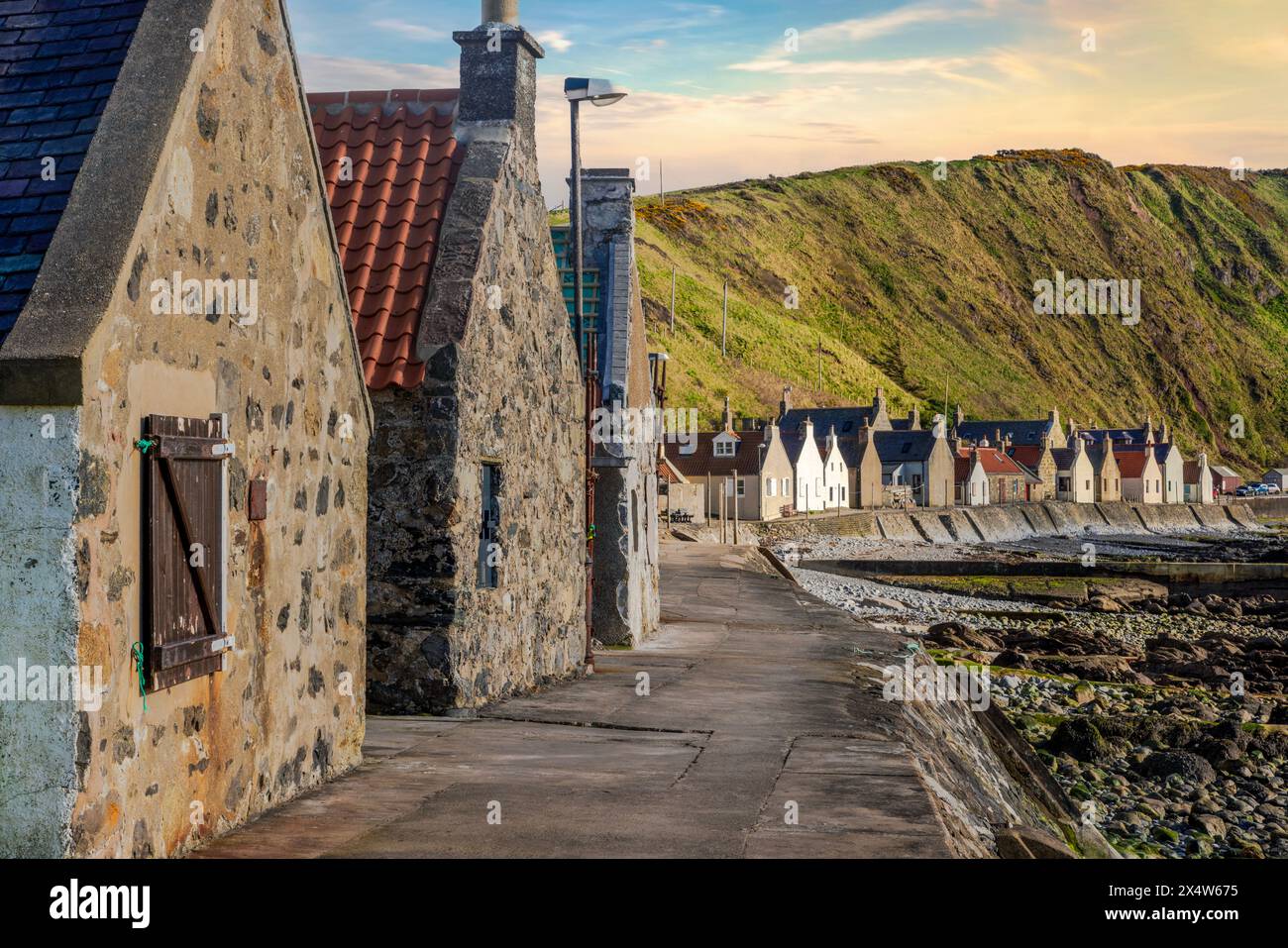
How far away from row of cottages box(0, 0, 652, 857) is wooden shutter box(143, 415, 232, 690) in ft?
0.07

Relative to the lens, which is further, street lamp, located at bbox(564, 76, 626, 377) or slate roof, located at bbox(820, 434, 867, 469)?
slate roof, located at bbox(820, 434, 867, 469)

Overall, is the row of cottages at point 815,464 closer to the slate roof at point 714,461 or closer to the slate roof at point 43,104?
the slate roof at point 714,461

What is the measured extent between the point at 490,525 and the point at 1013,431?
133608 millimetres

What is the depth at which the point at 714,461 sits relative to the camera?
8131cm

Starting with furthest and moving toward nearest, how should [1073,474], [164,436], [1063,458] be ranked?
[1063,458] → [1073,474] → [164,436]

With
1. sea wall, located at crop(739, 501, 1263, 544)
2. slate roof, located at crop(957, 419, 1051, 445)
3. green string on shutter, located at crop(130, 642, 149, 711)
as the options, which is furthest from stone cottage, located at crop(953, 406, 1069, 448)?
green string on shutter, located at crop(130, 642, 149, 711)

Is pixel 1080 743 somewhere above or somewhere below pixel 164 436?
below

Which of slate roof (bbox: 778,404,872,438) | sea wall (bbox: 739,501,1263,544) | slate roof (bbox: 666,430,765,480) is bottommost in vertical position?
sea wall (bbox: 739,501,1263,544)

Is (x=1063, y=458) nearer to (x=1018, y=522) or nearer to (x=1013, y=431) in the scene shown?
(x=1013, y=431)

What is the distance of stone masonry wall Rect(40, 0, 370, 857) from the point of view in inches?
249

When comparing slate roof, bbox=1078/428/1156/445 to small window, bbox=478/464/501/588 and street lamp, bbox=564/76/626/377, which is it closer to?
street lamp, bbox=564/76/626/377

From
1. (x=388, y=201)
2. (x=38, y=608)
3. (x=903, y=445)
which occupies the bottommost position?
(x=38, y=608)

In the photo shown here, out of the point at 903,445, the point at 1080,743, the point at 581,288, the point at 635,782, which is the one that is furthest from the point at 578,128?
the point at 903,445

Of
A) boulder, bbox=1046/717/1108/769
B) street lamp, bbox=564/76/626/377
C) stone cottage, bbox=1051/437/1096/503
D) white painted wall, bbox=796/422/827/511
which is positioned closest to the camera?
street lamp, bbox=564/76/626/377
